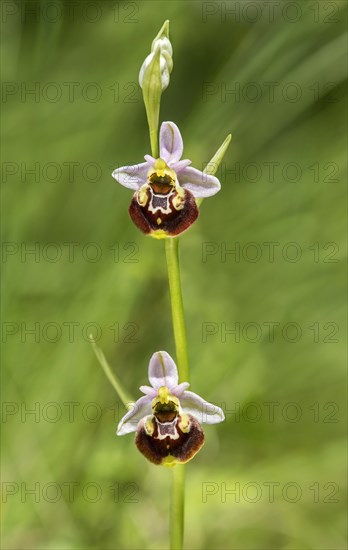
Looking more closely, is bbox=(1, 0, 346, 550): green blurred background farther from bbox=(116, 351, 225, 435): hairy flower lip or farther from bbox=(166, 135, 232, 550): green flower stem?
bbox=(116, 351, 225, 435): hairy flower lip

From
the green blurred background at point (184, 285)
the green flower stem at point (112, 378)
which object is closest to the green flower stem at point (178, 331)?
the green flower stem at point (112, 378)

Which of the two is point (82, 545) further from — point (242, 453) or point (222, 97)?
point (222, 97)

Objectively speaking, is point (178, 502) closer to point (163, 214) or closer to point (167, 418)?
point (167, 418)

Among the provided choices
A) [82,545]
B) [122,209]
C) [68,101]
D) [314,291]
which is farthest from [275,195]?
[82,545]

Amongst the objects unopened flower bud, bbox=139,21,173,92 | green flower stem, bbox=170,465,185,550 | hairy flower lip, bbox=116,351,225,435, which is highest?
unopened flower bud, bbox=139,21,173,92

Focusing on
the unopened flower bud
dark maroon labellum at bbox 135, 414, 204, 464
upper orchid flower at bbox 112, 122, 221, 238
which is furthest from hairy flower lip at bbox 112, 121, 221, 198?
dark maroon labellum at bbox 135, 414, 204, 464

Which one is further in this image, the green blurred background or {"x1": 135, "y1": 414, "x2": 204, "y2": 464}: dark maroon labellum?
the green blurred background

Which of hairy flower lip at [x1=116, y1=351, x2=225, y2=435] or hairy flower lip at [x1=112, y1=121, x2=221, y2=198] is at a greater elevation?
hairy flower lip at [x1=112, y1=121, x2=221, y2=198]
